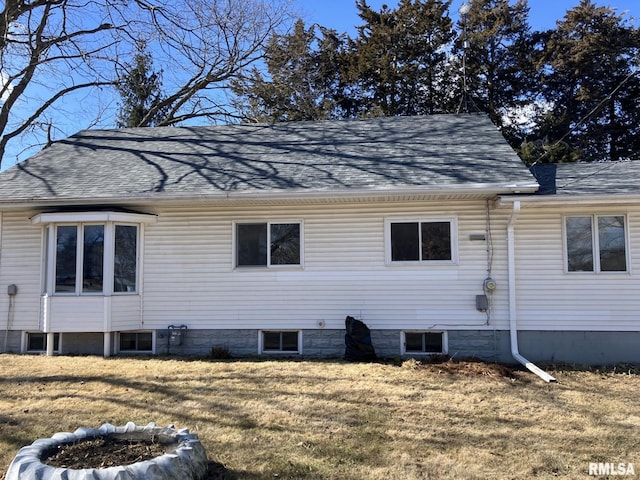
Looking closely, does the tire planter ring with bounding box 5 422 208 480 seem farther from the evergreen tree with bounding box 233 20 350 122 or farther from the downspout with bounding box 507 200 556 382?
the evergreen tree with bounding box 233 20 350 122

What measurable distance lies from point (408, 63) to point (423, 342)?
1980 cm

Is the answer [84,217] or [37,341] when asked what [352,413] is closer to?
[84,217]

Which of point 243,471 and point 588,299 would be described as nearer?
point 243,471

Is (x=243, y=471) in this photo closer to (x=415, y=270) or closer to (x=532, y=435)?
(x=532, y=435)

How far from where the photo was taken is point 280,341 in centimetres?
923

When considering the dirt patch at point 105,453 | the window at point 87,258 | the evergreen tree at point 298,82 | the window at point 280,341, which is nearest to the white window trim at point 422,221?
the window at point 280,341

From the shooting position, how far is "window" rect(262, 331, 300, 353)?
9.15 metres

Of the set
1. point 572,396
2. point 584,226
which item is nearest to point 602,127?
point 584,226

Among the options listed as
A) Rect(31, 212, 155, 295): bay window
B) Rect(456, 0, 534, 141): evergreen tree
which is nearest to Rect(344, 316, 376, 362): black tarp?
Rect(31, 212, 155, 295): bay window

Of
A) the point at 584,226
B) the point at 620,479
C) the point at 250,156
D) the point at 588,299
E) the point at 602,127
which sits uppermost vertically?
the point at 602,127

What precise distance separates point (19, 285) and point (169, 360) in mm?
3500

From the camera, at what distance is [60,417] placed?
17.8ft

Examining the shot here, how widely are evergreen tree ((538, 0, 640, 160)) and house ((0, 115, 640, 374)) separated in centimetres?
1682

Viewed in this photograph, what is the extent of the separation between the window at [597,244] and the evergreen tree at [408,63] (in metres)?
16.8
